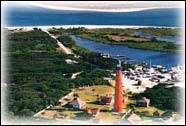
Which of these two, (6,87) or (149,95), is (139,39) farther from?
(6,87)

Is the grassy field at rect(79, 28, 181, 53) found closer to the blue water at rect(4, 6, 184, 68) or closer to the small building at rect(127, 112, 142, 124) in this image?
the blue water at rect(4, 6, 184, 68)

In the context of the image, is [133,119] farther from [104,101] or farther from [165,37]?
[165,37]

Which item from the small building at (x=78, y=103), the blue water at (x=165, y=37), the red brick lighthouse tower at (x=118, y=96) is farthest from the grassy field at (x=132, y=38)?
the small building at (x=78, y=103)

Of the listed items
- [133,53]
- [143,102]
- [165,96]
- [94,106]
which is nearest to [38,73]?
[94,106]

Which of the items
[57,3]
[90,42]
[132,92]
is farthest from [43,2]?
[132,92]

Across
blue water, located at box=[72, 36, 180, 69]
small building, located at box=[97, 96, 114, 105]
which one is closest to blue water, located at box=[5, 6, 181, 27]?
blue water, located at box=[72, 36, 180, 69]

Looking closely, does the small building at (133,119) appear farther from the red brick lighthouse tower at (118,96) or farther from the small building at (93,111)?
the small building at (93,111)
